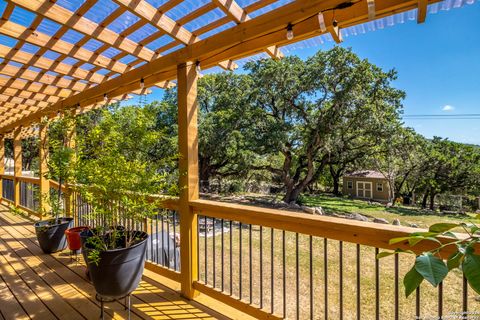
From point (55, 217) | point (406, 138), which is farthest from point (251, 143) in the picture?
point (55, 217)

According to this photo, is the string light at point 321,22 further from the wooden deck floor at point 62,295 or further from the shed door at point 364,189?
the shed door at point 364,189

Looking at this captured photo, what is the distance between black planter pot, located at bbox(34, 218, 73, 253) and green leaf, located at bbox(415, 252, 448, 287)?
3.92 meters

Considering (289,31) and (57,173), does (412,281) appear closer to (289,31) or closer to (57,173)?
(289,31)

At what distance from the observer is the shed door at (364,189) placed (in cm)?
2297

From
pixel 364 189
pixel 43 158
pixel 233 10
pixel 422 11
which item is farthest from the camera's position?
pixel 364 189

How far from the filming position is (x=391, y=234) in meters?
1.34

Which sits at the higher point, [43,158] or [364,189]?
[43,158]

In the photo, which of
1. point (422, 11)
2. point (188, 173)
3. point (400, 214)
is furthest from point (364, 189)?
point (422, 11)

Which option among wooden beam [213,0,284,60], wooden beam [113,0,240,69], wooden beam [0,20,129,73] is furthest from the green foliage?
wooden beam [213,0,284,60]

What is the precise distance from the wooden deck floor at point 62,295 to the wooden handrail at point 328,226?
0.84 metres

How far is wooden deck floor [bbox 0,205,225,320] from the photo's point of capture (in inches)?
82.8

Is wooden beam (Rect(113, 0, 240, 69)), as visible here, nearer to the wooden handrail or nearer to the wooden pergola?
the wooden pergola

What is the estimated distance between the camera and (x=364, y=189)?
2331cm

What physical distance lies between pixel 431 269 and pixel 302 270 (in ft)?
18.6
